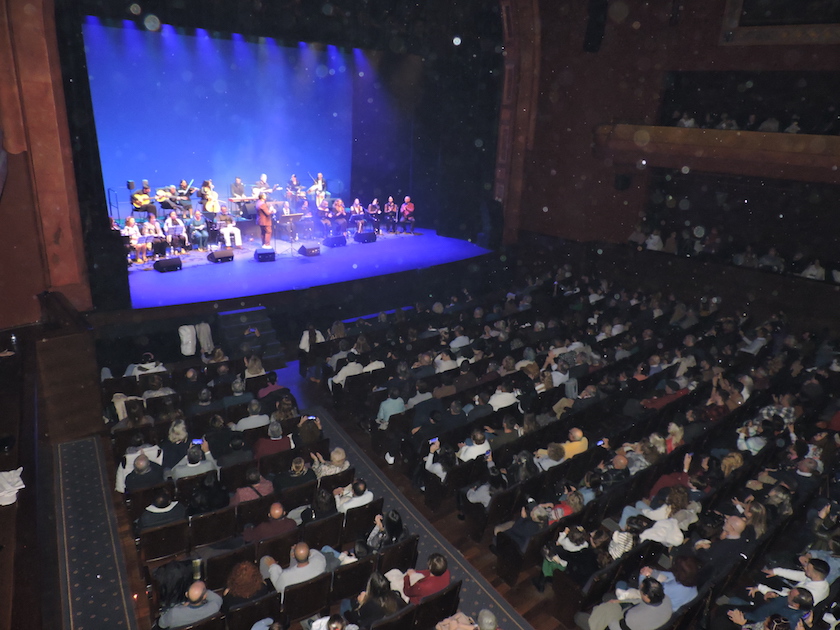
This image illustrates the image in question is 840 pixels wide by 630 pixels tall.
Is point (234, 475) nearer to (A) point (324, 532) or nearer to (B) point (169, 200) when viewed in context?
(A) point (324, 532)

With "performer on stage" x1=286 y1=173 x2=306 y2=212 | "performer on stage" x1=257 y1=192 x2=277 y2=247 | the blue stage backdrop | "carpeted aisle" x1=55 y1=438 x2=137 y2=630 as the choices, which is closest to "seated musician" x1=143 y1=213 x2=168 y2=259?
the blue stage backdrop

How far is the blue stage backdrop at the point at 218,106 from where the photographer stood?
1174 centimetres

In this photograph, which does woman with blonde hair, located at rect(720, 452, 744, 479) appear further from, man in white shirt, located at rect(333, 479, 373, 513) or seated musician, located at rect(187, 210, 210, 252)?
seated musician, located at rect(187, 210, 210, 252)

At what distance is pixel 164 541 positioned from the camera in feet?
15.9

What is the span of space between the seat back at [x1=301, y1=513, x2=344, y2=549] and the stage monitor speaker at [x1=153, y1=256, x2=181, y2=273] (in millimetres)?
7487

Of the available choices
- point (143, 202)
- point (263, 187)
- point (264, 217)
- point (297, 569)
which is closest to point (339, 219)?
point (264, 217)

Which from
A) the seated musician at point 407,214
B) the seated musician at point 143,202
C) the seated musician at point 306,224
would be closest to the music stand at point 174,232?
the seated musician at point 143,202

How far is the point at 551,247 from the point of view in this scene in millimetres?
14828

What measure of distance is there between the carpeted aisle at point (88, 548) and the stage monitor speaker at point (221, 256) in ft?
17.8

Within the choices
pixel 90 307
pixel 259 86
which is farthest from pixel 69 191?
pixel 259 86

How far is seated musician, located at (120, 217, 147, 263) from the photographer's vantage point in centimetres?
1101

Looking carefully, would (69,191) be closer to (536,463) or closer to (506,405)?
(506,405)

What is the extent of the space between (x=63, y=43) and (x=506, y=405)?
8386mm

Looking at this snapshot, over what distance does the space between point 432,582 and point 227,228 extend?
9.90m
